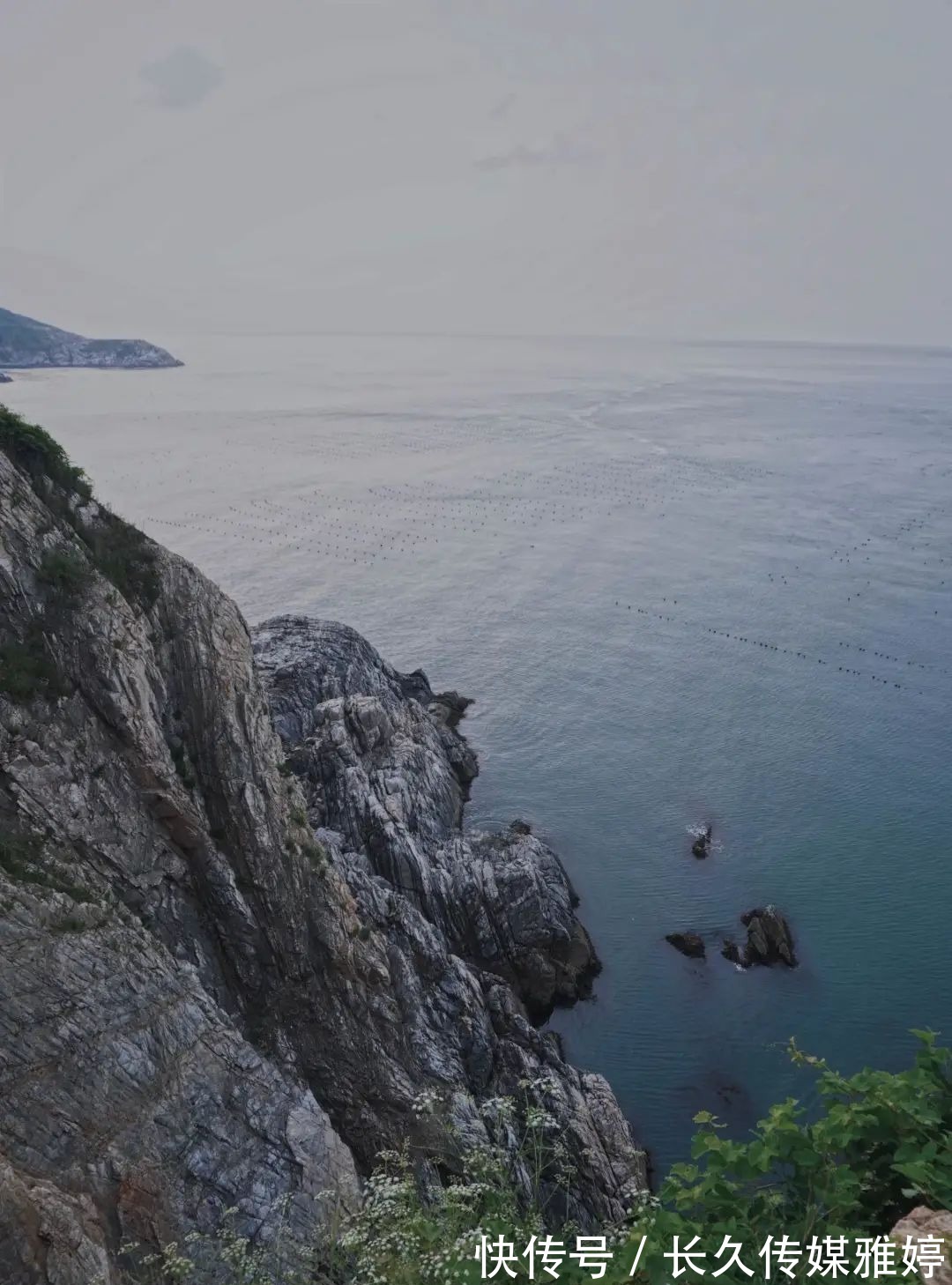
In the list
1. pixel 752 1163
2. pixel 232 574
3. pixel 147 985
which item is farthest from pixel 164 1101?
pixel 232 574

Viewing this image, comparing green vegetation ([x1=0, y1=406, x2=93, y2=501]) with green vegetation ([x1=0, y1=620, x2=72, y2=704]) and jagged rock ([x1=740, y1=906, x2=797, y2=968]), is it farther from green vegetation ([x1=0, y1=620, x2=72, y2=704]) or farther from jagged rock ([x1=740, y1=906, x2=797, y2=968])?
jagged rock ([x1=740, y1=906, x2=797, y2=968])

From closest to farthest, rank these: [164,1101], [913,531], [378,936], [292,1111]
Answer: [164,1101]
[292,1111]
[378,936]
[913,531]

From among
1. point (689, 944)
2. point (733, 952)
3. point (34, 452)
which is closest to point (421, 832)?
point (689, 944)

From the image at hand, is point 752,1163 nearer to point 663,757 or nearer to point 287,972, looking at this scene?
point 287,972

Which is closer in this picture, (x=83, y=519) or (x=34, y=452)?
(x=34, y=452)

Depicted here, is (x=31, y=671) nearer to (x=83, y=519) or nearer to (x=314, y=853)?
(x=83, y=519)

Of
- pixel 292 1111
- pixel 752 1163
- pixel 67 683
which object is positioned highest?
pixel 67 683

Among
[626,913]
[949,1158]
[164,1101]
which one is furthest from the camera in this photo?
[626,913]
